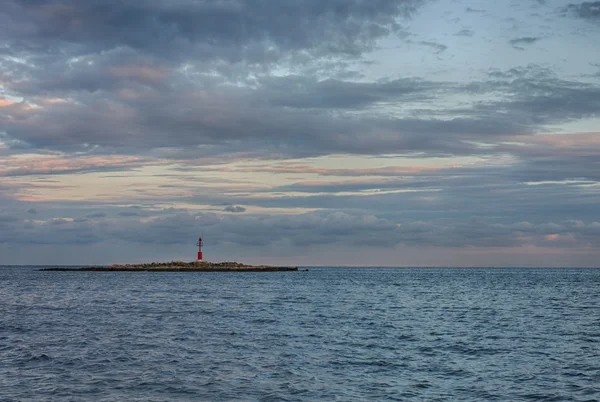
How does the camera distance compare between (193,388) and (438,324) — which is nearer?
(193,388)

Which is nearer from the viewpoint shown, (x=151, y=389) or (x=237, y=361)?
(x=151, y=389)

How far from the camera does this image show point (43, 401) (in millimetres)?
21609

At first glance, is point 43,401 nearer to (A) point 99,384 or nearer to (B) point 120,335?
(A) point 99,384

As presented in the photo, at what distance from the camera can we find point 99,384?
2447 cm

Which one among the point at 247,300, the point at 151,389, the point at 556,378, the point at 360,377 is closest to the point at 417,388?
the point at 360,377

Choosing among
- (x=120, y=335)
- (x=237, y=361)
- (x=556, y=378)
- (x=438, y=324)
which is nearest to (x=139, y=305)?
(x=120, y=335)

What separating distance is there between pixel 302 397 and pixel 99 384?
8.45 m

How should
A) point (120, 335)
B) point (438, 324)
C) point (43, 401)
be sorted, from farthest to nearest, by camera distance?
point (438, 324)
point (120, 335)
point (43, 401)

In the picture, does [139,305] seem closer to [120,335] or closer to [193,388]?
[120,335]

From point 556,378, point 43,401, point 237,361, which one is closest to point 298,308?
point 237,361

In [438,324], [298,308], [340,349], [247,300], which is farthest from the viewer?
[247,300]

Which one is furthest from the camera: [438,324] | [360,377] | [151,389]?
[438,324]

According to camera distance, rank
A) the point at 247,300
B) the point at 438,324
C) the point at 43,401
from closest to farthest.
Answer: the point at 43,401
the point at 438,324
the point at 247,300

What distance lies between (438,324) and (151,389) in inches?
1113
